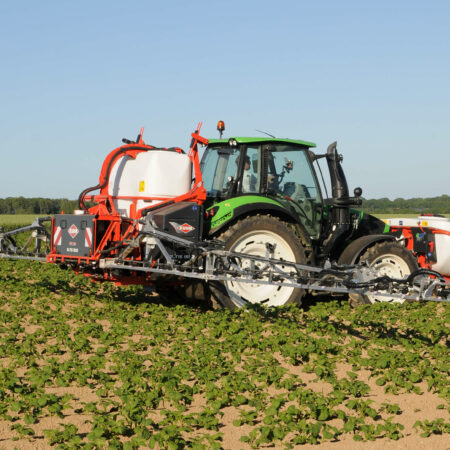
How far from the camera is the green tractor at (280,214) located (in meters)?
8.13

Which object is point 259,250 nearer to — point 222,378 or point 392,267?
point 392,267

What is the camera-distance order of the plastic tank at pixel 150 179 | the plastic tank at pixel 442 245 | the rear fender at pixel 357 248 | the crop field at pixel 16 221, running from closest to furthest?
the plastic tank at pixel 150 179
the rear fender at pixel 357 248
the plastic tank at pixel 442 245
the crop field at pixel 16 221

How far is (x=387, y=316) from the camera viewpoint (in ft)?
27.4

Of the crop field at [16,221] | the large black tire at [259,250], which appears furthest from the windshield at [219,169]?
the crop field at [16,221]

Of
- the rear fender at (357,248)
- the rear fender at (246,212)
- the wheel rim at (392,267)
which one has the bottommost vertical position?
the wheel rim at (392,267)

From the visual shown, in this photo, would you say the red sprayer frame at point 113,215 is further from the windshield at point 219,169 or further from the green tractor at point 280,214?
the green tractor at point 280,214

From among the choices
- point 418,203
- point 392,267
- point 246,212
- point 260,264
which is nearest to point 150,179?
point 246,212

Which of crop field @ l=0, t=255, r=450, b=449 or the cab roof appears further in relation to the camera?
the cab roof

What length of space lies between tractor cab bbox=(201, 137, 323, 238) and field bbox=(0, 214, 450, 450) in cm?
149

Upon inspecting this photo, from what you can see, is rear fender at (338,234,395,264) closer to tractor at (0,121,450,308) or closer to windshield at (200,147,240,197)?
tractor at (0,121,450,308)

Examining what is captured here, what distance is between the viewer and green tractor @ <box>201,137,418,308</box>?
8130 mm

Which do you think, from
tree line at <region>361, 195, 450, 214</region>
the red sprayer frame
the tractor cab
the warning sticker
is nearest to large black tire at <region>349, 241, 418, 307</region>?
the tractor cab

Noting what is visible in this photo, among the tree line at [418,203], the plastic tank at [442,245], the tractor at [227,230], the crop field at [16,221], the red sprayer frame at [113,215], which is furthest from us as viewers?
the tree line at [418,203]

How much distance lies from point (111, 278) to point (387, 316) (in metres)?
3.67
